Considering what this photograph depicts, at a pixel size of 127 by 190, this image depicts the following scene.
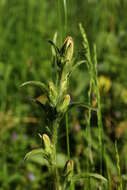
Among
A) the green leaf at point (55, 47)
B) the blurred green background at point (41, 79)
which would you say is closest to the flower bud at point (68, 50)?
the green leaf at point (55, 47)

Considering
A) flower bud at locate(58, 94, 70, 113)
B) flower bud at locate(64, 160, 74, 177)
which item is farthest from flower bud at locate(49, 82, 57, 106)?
flower bud at locate(64, 160, 74, 177)

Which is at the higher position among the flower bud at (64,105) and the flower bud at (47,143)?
the flower bud at (64,105)

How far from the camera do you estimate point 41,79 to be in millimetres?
2734

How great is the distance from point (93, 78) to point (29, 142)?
1119 millimetres

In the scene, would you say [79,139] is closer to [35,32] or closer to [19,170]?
[19,170]

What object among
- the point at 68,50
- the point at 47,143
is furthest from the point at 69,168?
the point at 68,50

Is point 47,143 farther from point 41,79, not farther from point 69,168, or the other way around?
point 41,79

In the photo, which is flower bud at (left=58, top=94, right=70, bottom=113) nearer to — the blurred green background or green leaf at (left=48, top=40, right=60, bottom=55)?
green leaf at (left=48, top=40, right=60, bottom=55)

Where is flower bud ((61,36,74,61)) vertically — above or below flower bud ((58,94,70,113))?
above

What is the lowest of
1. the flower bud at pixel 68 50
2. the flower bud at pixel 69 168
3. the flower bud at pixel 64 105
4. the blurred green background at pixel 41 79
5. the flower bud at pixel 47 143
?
the flower bud at pixel 69 168

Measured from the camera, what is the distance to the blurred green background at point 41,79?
7.06 feet

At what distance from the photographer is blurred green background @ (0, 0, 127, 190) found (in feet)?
7.06

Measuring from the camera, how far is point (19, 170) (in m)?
2.15

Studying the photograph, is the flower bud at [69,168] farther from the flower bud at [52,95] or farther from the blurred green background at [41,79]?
the blurred green background at [41,79]
